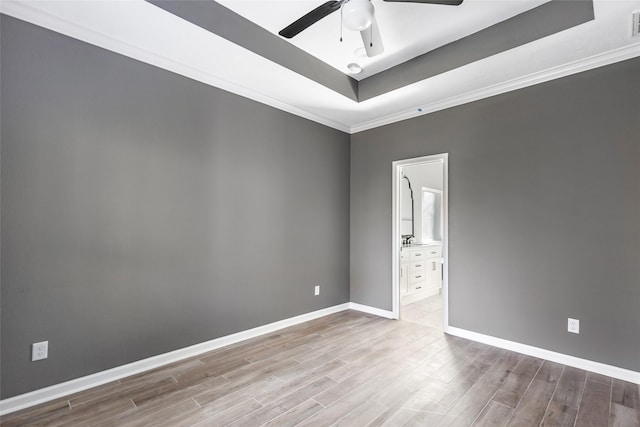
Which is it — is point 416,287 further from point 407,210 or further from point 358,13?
point 358,13

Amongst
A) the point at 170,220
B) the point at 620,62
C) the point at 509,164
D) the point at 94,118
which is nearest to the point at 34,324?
the point at 170,220

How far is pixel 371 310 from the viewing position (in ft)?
14.1

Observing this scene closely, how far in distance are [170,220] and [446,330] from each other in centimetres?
321

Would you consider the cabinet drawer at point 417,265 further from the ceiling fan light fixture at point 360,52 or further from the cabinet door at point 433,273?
the ceiling fan light fixture at point 360,52

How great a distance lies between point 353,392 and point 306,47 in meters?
3.08

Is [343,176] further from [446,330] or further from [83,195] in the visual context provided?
[83,195]

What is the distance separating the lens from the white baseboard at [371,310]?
161 inches

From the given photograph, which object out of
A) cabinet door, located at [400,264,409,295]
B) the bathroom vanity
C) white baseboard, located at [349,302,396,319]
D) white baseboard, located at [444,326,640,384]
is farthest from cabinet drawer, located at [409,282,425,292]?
white baseboard, located at [444,326,640,384]

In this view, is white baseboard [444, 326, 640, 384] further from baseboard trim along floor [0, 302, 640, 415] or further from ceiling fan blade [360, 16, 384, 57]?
ceiling fan blade [360, 16, 384, 57]

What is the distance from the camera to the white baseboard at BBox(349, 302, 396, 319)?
13.5ft

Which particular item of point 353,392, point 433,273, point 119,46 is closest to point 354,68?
point 119,46

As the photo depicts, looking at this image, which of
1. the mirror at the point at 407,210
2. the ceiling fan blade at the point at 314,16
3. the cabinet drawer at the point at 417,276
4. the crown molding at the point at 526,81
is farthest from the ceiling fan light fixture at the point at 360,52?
the cabinet drawer at the point at 417,276

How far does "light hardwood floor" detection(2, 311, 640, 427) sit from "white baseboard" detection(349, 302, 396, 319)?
0.94 meters

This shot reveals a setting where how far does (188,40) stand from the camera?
244 centimetres
